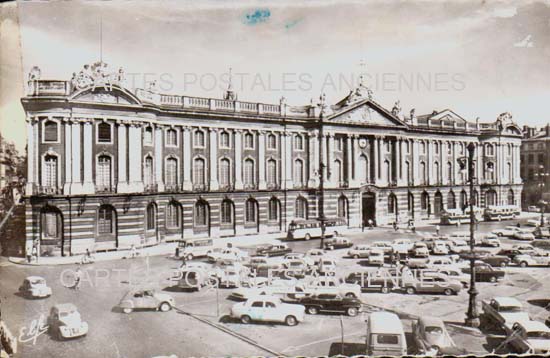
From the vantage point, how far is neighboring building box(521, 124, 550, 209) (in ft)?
103

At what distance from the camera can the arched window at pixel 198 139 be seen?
29266 mm

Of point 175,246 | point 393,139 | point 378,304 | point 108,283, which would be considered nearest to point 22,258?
point 108,283

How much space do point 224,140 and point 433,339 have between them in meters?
20.8

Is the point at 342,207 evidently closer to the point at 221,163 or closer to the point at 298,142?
the point at 298,142

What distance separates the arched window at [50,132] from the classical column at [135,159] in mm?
3985

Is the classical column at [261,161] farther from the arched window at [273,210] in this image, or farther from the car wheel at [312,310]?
the car wheel at [312,310]

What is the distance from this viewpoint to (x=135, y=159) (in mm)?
25656

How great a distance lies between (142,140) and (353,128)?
1649 centimetres

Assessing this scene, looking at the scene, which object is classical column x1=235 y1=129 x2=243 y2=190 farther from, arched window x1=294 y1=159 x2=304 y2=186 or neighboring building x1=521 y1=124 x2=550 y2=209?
neighboring building x1=521 y1=124 x2=550 y2=209

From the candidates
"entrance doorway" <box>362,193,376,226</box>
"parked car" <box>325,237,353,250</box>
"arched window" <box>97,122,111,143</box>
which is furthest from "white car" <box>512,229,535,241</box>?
"arched window" <box>97,122,111,143</box>

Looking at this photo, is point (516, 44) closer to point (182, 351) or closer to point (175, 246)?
point (182, 351)

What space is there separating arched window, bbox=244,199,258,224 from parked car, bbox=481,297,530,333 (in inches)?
708

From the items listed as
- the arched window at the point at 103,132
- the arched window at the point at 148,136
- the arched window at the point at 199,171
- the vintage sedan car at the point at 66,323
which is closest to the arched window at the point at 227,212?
the arched window at the point at 199,171

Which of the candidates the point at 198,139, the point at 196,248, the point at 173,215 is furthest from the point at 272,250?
the point at 198,139
